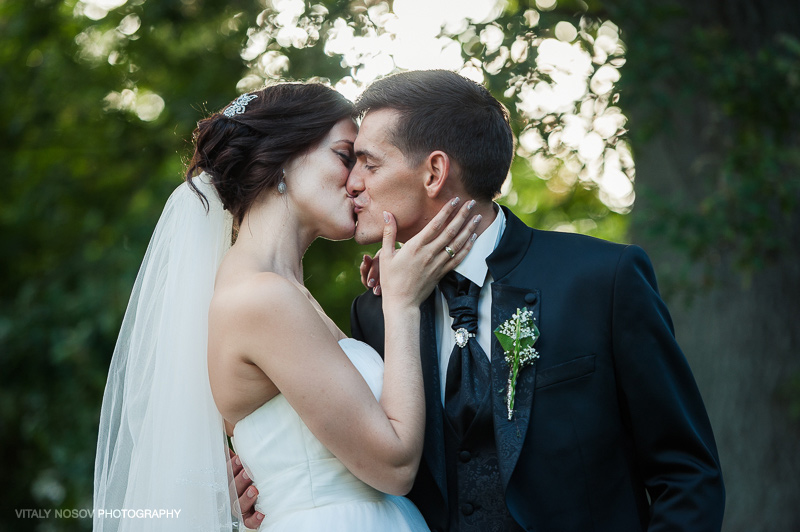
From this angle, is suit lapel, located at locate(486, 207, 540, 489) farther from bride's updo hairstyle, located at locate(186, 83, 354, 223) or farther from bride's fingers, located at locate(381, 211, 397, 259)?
bride's updo hairstyle, located at locate(186, 83, 354, 223)

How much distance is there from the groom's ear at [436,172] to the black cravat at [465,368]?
42cm

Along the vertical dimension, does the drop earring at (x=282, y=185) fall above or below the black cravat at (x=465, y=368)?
above

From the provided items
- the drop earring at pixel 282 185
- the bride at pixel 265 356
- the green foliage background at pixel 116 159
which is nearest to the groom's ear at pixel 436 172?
the bride at pixel 265 356

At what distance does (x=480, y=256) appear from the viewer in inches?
119

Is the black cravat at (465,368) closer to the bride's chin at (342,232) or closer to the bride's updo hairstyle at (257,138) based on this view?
the bride's chin at (342,232)

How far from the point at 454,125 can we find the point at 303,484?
157 cm

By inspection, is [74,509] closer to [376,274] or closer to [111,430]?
[111,430]

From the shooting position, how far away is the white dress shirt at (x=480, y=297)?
295 centimetres

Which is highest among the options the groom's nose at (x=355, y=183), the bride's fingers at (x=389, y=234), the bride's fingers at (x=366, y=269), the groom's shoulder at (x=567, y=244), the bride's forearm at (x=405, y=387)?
the groom's shoulder at (x=567, y=244)

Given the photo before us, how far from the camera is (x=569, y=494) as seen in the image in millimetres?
2672

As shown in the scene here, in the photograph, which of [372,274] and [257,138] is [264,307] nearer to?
[372,274]

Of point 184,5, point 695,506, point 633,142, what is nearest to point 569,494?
point 695,506

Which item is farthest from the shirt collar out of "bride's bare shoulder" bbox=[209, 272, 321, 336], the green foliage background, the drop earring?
the green foliage background

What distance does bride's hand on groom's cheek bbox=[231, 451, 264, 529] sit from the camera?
125 inches
